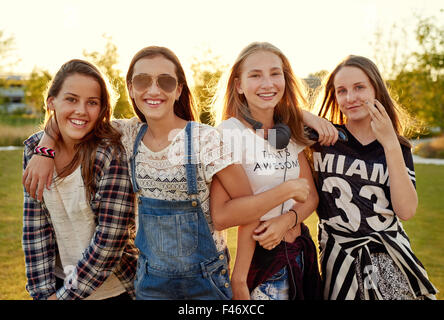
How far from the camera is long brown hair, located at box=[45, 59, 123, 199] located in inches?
99.5

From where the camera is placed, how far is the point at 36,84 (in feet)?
108

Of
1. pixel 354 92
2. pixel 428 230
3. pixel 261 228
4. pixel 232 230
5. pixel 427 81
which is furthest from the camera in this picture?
pixel 427 81

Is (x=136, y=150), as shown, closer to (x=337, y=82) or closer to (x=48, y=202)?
(x=48, y=202)

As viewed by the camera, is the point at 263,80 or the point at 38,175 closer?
the point at 38,175

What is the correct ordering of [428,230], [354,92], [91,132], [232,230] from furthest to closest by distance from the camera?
1. [428,230]
2. [232,230]
3. [354,92]
4. [91,132]

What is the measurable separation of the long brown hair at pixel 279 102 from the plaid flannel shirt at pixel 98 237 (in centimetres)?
77

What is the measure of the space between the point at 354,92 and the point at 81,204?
1.88 meters

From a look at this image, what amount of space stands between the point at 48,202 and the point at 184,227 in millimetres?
892

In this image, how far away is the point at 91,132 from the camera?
2.65m

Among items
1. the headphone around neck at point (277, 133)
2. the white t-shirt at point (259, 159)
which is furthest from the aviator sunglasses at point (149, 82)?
the headphone around neck at point (277, 133)

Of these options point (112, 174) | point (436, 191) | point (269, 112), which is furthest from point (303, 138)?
point (436, 191)

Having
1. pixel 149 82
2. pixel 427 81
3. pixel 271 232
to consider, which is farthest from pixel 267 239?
pixel 427 81

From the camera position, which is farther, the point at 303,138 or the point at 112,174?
the point at 303,138

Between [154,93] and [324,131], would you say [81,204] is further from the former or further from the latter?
[324,131]
